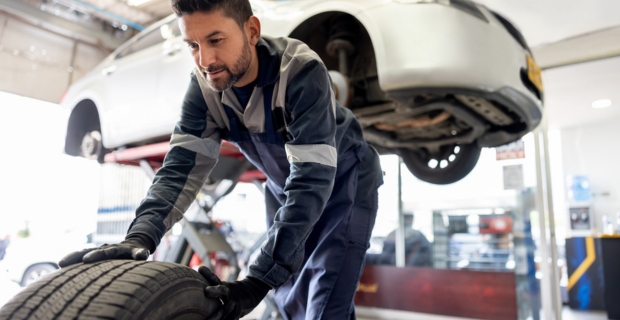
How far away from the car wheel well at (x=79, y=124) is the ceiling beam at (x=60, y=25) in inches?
48.7

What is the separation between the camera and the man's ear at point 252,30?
946 millimetres

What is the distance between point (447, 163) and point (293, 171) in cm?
202

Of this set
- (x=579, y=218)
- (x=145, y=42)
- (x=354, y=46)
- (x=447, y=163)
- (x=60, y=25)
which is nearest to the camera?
(x=354, y=46)

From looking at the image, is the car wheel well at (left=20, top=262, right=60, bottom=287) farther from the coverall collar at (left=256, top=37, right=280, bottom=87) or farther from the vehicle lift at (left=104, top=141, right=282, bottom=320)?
the coverall collar at (left=256, top=37, right=280, bottom=87)

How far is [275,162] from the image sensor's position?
1.11 m

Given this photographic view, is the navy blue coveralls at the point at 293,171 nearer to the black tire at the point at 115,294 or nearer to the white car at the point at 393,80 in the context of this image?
the black tire at the point at 115,294

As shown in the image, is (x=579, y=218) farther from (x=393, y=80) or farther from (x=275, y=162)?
(x=275, y=162)

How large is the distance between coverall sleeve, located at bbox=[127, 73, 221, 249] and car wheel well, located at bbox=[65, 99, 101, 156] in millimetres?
2515

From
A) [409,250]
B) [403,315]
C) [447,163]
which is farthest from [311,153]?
[409,250]

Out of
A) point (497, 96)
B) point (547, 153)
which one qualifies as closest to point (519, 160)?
point (547, 153)

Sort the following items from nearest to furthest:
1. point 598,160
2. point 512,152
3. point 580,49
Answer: point 580,49
point 512,152
point 598,160

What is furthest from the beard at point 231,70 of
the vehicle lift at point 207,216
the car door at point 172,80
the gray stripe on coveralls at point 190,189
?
the car door at point 172,80

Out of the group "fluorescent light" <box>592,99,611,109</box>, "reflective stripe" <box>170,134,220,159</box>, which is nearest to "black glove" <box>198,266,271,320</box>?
"reflective stripe" <box>170,134,220,159</box>

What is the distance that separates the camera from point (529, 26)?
3232 mm
